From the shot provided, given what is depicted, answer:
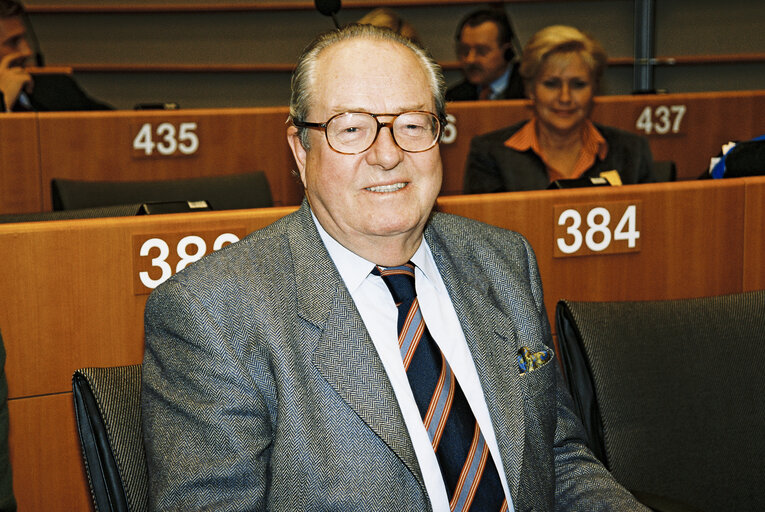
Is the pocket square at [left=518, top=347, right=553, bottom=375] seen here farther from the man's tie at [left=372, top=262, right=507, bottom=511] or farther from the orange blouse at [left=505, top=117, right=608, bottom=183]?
the orange blouse at [left=505, top=117, right=608, bottom=183]

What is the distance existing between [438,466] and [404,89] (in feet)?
1.89

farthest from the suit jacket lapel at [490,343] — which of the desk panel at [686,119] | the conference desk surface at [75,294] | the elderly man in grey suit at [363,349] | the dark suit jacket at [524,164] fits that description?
the desk panel at [686,119]

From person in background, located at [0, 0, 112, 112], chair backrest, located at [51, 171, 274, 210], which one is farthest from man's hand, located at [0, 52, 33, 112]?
chair backrest, located at [51, 171, 274, 210]

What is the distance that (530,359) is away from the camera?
1415 millimetres

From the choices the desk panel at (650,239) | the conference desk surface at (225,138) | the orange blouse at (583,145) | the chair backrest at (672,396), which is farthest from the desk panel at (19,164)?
the chair backrest at (672,396)

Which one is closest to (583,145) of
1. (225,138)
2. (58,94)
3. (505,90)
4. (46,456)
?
(225,138)

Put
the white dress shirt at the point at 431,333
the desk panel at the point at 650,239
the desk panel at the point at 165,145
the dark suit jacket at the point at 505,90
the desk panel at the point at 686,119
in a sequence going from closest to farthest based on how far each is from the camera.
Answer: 1. the white dress shirt at the point at 431,333
2. the desk panel at the point at 650,239
3. the desk panel at the point at 165,145
4. the desk panel at the point at 686,119
5. the dark suit jacket at the point at 505,90

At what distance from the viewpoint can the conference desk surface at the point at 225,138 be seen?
11.4 feet

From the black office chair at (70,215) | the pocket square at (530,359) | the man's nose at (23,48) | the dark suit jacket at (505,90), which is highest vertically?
the man's nose at (23,48)

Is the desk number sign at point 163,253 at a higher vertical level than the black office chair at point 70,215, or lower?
lower

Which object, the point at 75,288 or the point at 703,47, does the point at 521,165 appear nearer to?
the point at 75,288

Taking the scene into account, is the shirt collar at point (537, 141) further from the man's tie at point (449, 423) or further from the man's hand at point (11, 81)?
the man's hand at point (11, 81)

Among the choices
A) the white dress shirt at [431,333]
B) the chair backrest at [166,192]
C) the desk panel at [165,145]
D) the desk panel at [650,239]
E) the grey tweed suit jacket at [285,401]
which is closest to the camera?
the grey tweed suit jacket at [285,401]

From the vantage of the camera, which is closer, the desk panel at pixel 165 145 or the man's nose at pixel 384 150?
the man's nose at pixel 384 150
